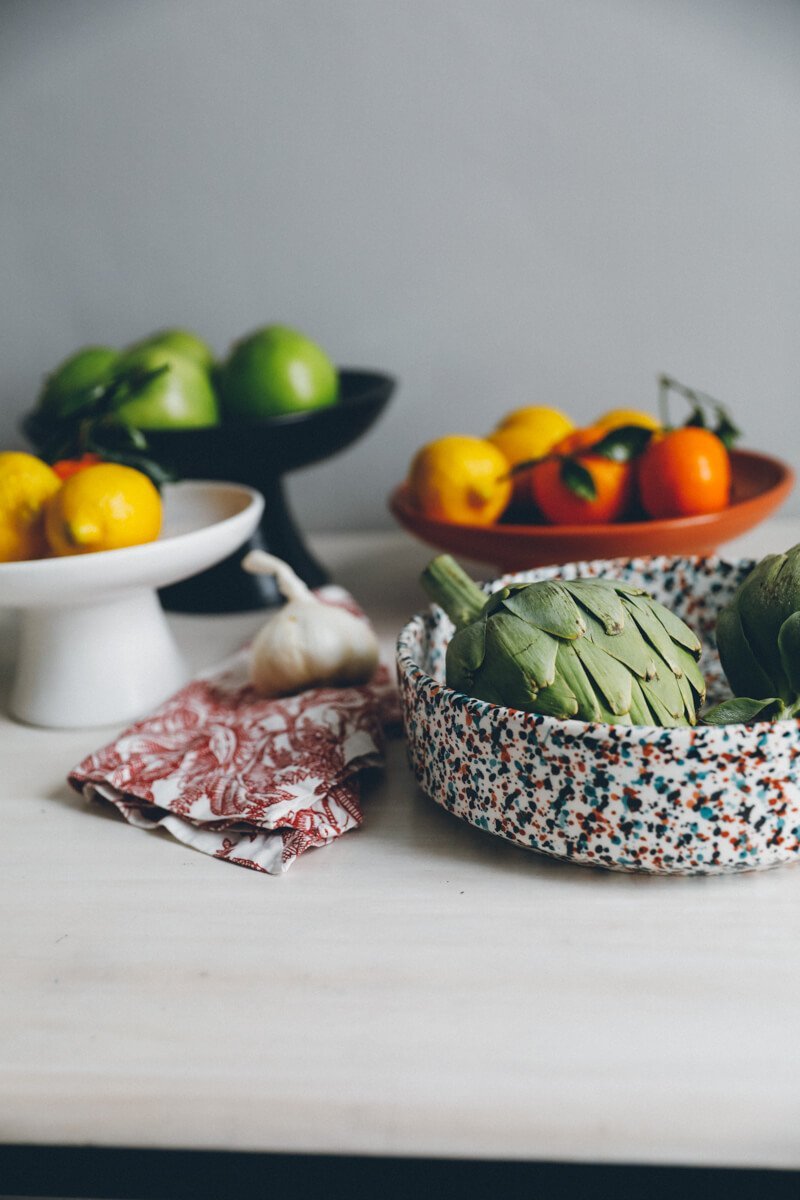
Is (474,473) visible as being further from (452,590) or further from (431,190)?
(431,190)

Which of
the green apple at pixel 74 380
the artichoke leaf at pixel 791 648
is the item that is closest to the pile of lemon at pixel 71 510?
the green apple at pixel 74 380

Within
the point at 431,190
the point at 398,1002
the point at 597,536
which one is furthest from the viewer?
the point at 431,190

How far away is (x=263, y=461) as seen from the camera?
101 cm

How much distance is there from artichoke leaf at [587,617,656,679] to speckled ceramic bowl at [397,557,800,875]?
0.06 m

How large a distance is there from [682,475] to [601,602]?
34 cm

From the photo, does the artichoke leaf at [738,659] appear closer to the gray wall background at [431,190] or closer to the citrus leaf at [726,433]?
the citrus leaf at [726,433]

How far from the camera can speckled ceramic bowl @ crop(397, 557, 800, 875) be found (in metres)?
0.48

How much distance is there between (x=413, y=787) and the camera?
2.21ft

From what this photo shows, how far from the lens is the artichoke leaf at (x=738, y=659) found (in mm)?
591

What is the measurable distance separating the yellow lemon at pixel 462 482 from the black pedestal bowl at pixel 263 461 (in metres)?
0.11

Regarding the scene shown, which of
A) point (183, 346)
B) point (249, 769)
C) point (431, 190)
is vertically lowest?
point (249, 769)

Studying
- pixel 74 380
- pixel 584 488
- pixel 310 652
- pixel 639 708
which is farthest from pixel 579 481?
pixel 74 380

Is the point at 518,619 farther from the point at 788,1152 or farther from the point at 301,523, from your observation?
the point at 301,523

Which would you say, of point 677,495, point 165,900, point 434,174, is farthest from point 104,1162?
point 434,174
